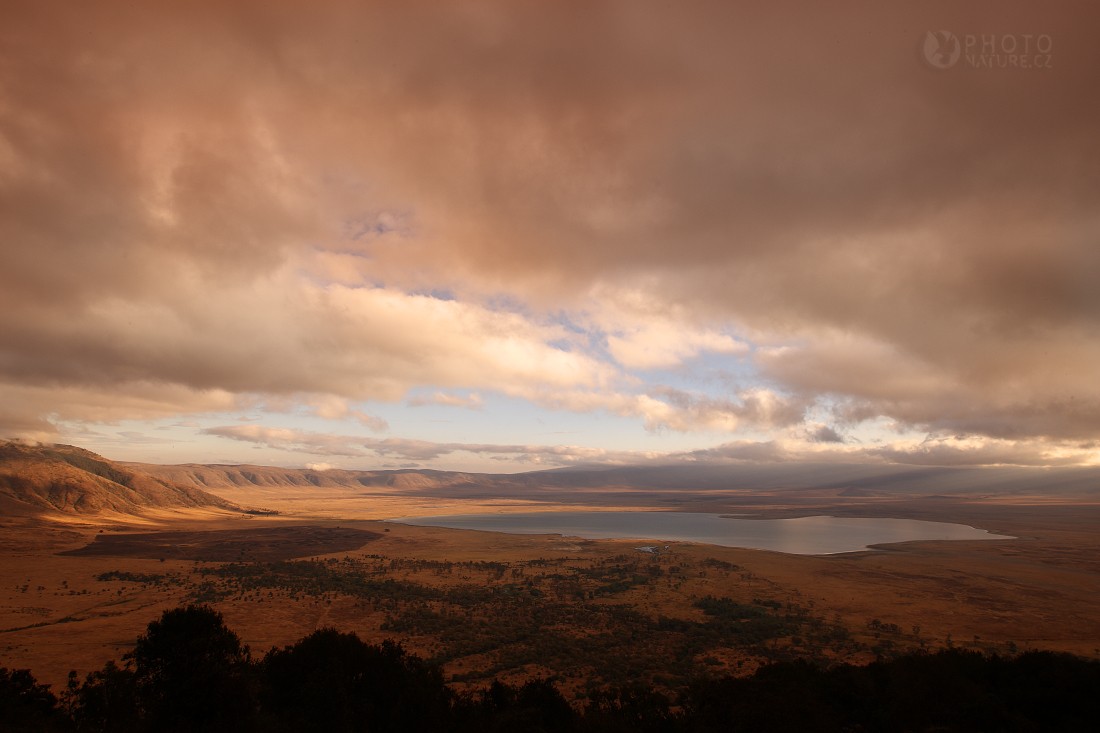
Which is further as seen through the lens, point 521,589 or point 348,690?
point 521,589

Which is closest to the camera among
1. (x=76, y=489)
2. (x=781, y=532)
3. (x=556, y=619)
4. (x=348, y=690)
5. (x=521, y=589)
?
(x=348, y=690)

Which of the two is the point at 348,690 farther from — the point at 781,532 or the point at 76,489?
the point at 76,489

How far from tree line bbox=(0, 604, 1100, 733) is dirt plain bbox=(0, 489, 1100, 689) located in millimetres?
9083

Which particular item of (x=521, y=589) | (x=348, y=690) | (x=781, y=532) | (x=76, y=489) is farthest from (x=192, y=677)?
(x=76, y=489)

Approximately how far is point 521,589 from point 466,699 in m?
34.1

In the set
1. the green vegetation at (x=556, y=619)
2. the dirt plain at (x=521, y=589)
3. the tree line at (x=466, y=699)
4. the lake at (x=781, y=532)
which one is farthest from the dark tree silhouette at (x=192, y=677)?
the lake at (x=781, y=532)

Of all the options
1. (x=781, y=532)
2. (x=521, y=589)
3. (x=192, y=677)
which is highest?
(x=192, y=677)

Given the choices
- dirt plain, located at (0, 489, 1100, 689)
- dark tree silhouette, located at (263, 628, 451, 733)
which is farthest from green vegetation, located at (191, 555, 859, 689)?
dark tree silhouette, located at (263, 628, 451, 733)

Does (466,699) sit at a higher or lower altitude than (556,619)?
higher

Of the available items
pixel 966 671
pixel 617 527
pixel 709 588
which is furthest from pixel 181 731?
pixel 617 527

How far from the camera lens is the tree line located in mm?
18891

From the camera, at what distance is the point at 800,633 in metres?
39.5

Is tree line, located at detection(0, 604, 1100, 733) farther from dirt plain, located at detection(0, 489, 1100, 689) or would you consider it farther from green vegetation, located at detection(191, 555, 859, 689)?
dirt plain, located at detection(0, 489, 1100, 689)

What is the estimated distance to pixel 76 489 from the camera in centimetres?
14275
